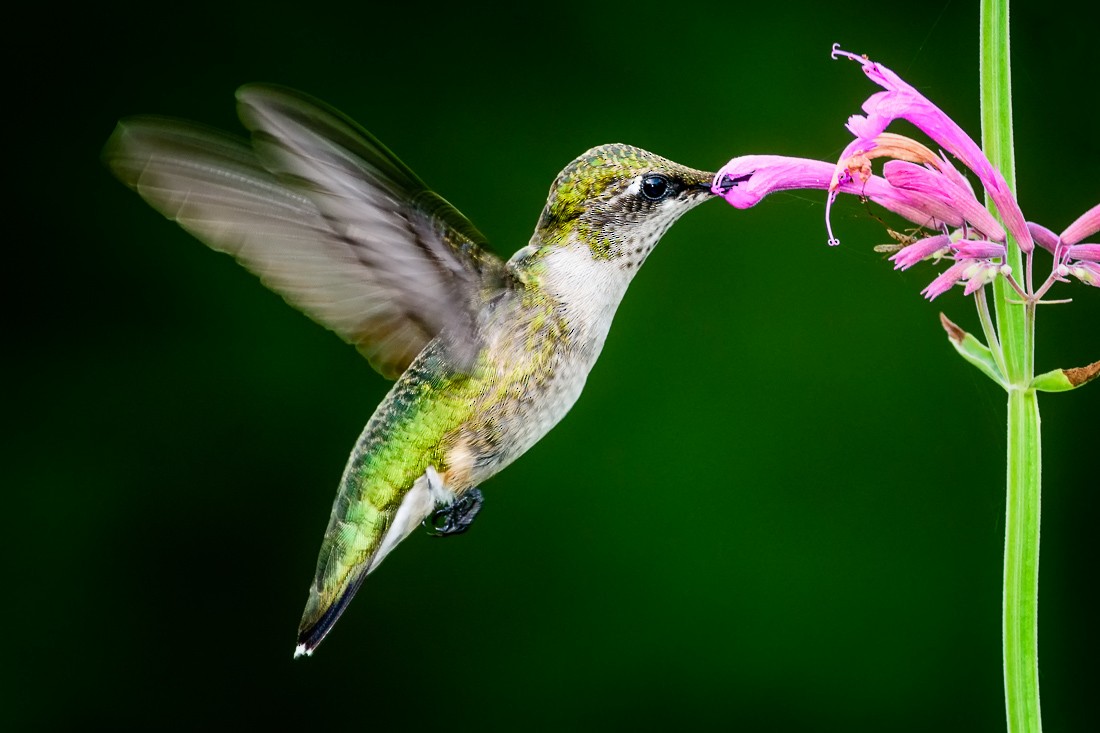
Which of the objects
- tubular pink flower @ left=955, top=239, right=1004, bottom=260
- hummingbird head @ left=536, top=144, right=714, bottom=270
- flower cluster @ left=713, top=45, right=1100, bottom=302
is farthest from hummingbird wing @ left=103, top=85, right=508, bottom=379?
tubular pink flower @ left=955, top=239, right=1004, bottom=260

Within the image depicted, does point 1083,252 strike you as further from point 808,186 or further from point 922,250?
point 808,186

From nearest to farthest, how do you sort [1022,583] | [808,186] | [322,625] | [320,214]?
[1022,583] → [808,186] → [320,214] → [322,625]

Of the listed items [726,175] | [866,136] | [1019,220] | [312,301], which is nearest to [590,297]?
[726,175]

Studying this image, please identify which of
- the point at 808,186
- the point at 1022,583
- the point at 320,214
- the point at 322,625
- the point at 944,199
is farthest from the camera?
the point at 322,625

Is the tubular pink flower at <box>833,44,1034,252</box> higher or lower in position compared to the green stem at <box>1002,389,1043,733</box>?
higher

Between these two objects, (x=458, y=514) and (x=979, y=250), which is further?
(x=458, y=514)

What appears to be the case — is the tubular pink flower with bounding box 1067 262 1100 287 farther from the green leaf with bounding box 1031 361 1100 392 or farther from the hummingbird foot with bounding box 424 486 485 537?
the hummingbird foot with bounding box 424 486 485 537

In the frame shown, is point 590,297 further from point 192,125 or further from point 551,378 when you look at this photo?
point 192,125

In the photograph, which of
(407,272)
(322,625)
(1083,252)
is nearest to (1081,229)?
(1083,252)
